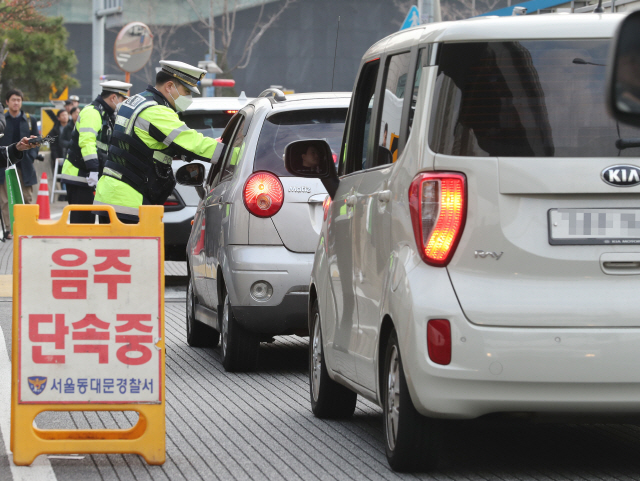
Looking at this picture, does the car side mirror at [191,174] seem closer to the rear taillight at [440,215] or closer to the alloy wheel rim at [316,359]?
the alloy wheel rim at [316,359]

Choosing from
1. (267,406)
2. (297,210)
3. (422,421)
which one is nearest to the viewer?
(422,421)

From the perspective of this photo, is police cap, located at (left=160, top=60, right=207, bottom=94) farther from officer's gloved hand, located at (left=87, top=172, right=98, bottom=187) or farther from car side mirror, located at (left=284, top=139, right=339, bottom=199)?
officer's gloved hand, located at (left=87, top=172, right=98, bottom=187)

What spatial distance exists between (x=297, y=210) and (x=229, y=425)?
2.02m

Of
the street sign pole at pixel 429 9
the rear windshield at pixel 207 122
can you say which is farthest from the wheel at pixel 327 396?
the street sign pole at pixel 429 9

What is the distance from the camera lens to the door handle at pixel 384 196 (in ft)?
17.3

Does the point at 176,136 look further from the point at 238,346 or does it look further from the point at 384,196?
the point at 384,196

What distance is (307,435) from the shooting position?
6.21m

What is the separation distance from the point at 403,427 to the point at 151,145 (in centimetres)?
465

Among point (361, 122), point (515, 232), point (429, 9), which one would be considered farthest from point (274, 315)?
point (429, 9)

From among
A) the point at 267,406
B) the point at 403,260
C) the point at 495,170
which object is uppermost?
the point at 495,170

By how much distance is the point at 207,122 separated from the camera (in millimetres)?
12430

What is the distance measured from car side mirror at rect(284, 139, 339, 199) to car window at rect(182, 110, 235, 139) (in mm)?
6034

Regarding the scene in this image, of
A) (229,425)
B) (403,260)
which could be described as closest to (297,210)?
(229,425)

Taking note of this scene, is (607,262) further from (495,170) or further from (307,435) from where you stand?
(307,435)
